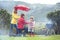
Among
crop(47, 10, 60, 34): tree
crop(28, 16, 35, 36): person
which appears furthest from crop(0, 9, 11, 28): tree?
crop(47, 10, 60, 34): tree

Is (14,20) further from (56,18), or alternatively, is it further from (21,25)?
(56,18)

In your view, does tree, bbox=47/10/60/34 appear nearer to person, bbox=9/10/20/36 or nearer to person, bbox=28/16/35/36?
person, bbox=28/16/35/36

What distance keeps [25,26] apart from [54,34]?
8.7 inches

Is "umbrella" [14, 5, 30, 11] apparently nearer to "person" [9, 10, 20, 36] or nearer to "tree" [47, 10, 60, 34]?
"person" [9, 10, 20, 36]

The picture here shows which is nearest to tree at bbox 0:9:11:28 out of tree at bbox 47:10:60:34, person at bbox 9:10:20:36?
person at bbox 9:10:20:36

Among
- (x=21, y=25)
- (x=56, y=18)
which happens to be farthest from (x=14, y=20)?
(x=56, y=18)

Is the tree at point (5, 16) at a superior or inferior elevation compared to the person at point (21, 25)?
superior

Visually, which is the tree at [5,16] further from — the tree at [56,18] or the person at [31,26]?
the tree at [56,18]

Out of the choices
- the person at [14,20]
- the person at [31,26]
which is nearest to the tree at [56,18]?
the person at [31,26]

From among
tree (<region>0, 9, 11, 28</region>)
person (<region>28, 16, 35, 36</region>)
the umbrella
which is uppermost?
the umbrella

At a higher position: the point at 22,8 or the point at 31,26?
the point at 22,8

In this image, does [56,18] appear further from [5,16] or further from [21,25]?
[5,16]

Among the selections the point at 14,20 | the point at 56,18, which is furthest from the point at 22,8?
the point at 56,18

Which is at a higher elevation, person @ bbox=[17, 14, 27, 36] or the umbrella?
the umbrella
